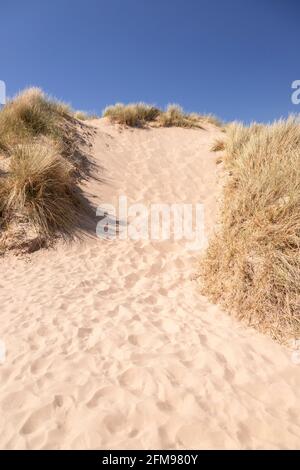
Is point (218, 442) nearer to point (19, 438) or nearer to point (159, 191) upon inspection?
point (19, 438)

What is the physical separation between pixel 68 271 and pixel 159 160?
16.3ft

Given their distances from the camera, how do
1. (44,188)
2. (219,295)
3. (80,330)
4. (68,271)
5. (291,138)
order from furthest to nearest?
(291,138), (44,188), (68,271), (219,295), (80,330)

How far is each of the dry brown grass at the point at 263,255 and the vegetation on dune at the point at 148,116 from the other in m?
6.23

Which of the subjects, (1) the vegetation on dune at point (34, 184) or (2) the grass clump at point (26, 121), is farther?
(2) the grass clump at point (26, 121)

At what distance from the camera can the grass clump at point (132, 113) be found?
9.78m

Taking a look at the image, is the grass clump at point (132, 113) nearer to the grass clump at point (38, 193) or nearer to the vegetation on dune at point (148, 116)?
the vegetation on dune at point (148, 116)

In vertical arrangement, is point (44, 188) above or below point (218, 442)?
above

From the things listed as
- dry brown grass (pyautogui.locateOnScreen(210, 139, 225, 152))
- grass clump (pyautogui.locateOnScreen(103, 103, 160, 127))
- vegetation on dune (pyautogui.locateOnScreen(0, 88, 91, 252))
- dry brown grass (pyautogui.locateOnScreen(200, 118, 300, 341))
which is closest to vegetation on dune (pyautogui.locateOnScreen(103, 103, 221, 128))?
grass clump (pyautogui.locateOnScreen(103, 103, 160, 127))

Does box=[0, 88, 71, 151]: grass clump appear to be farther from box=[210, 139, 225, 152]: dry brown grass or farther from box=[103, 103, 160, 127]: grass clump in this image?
box=[210, 139, 225, 152]: dry brown grass

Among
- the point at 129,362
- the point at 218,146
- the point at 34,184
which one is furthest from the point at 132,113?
the point at 129,362

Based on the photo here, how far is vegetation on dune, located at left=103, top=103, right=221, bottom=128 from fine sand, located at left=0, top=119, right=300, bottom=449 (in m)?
6.56

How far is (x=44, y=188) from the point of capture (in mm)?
4645

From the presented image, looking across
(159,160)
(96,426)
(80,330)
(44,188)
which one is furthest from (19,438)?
(159,160)

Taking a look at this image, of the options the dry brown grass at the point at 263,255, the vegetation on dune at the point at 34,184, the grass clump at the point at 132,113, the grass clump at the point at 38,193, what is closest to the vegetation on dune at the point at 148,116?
the grass clump at the point at 132,113
